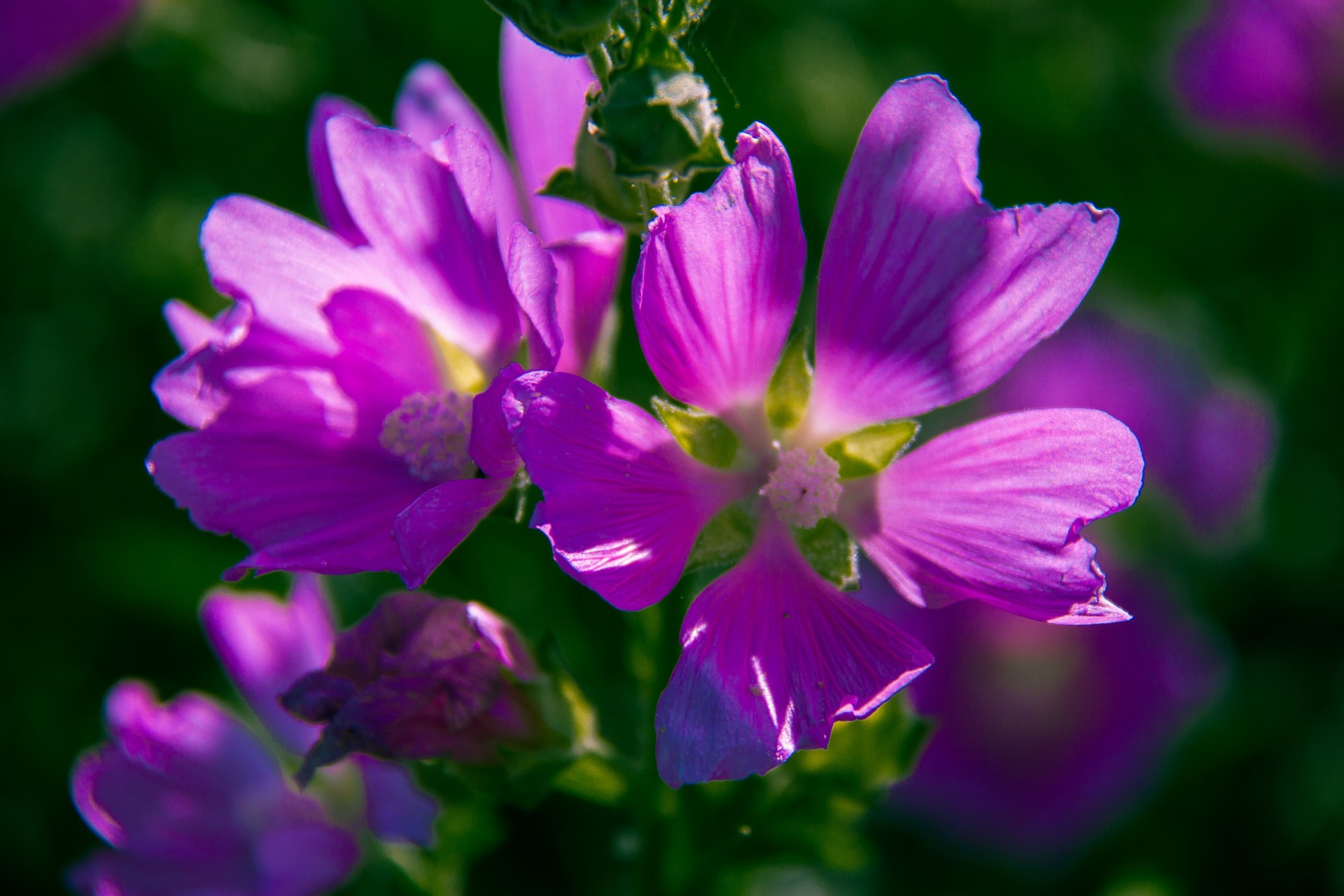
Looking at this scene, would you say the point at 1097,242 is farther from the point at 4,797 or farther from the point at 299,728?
the point at 4,797

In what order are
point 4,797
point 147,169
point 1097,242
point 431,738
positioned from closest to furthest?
point 1097,242 < point 431,738 < point 4,797 < point 147,169

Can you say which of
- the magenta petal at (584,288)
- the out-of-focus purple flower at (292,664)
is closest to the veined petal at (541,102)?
the magenta petal at (584,288)

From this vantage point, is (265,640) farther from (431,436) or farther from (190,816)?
(431,436)

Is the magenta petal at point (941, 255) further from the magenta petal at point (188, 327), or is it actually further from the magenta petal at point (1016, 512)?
the magenta petal at point (188, 327)

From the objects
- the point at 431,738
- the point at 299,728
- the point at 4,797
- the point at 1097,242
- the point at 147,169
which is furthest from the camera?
the point at 147,169

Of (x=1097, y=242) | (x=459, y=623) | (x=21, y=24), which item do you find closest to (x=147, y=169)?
(x=21, y=24)

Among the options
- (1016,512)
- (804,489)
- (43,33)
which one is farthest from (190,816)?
(43,33)
